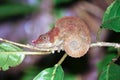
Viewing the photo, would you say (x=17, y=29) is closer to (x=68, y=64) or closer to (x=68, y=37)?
(x=68, y=64)

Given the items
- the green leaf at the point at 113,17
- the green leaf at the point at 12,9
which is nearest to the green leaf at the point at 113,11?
the green leaf at the point at 113,17

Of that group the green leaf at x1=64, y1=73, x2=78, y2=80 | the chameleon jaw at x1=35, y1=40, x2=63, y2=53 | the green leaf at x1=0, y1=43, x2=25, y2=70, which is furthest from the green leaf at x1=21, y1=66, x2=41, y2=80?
the chameleon jaw at x1=35, y1=40, x2=63, y2=53

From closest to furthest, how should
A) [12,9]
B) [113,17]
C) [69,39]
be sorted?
[69,39] → [113,17] → [12,9]

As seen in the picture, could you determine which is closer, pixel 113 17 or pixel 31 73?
pixel 113 17

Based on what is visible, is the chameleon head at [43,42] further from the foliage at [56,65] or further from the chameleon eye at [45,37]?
the foliage at [56,65]

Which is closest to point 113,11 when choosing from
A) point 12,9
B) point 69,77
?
point 69,77

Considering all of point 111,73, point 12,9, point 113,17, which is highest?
point 113,17

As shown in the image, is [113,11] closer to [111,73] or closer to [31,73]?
[111,73]

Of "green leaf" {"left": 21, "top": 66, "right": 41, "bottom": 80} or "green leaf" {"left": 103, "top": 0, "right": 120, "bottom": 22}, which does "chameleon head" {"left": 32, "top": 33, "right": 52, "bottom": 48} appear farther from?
"green leaf" {"left": 21, "top": 66, "right": 41, "bottom": 80}

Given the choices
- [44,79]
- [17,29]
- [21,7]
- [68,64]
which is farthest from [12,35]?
[44,79]
